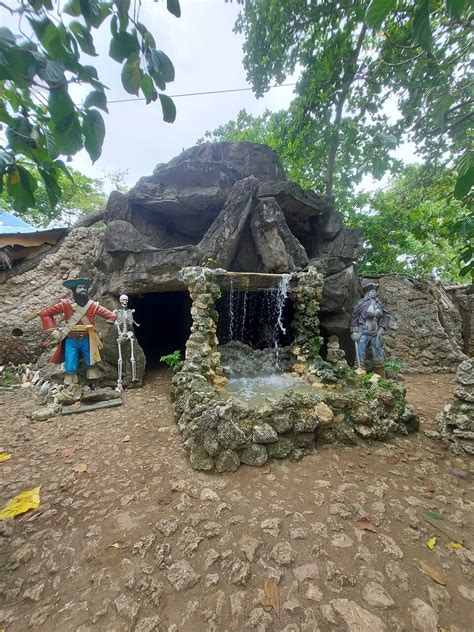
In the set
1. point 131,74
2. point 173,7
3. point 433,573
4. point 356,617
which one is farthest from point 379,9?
point 433,573

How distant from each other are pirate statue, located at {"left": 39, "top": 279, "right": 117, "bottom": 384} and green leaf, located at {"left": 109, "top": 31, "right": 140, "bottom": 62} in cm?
463

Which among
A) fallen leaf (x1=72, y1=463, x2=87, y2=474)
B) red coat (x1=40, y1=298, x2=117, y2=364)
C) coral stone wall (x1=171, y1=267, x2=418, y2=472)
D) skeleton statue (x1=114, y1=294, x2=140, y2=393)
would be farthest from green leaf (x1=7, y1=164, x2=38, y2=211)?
skeleton statue (x1=114, y1=294, x2=140, y2=393)

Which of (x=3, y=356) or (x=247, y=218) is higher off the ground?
(x=247, y=218)

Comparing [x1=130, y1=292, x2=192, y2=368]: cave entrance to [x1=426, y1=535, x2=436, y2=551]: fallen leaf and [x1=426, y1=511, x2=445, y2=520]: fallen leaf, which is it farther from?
[x1=426, y1=535, x2=436, y2=551]: fallen leaf

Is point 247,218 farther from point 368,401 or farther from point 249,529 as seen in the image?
point 249,529

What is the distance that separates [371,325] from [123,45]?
6.67 metres

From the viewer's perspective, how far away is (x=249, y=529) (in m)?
2.30

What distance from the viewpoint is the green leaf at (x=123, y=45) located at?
112cm

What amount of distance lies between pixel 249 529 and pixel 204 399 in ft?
5.51

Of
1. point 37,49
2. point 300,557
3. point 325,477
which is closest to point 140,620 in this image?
point 300,557

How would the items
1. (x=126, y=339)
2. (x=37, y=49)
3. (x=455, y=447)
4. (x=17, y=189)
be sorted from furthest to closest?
(x=126, y=339)
(x=455, y=447)
(x=17, y=189)
(x=37, y=49)

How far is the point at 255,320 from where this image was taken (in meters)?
8.12

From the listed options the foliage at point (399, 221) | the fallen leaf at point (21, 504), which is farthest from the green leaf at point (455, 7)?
the foliage at point (399, 221)

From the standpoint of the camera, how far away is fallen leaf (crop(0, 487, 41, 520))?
2.41 m
